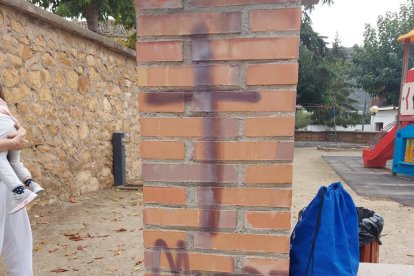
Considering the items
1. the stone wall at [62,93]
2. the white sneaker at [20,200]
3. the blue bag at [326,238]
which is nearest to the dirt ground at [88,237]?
the stone wall at [62,93]

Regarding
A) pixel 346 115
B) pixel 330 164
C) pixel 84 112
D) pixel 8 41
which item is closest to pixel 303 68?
pixel 330 164

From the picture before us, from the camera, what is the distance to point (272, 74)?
1074mm

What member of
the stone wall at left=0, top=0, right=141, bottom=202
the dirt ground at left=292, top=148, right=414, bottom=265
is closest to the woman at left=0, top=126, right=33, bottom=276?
the stone wall at left=0, top=0, right=141, bottom=202

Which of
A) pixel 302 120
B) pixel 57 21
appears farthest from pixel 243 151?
pixel 302 120

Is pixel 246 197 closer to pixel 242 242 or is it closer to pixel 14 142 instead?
pixel 242 242

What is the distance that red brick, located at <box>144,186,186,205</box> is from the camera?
1157mm

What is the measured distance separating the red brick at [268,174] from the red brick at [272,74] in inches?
11.1

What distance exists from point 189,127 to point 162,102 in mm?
130

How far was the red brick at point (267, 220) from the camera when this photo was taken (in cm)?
111

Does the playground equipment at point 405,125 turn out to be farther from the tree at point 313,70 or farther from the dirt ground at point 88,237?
the tree at point 313,70

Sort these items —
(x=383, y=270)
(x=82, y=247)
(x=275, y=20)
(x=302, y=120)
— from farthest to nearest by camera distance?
(x=302, y=120) → (x=82, y=247) → (x=383, y=270) → (x=275, y=20)

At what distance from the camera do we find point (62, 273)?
2.56m

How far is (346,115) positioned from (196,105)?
28849mm

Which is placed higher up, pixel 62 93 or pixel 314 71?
pixel 314 71
